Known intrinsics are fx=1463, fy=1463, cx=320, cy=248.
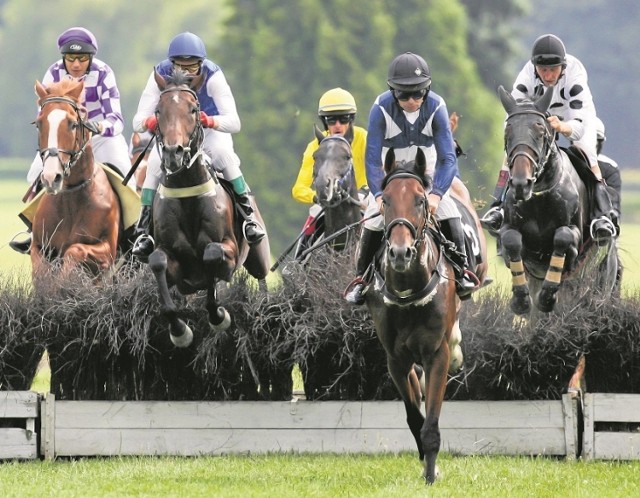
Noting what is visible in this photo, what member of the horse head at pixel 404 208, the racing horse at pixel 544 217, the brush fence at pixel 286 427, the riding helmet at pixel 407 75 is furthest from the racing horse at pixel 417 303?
the racing horse at pixel 544 217

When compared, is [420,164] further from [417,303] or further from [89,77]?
[89,77]

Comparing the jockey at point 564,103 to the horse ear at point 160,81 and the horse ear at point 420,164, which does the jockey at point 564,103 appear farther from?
the horse ear at point 160,81

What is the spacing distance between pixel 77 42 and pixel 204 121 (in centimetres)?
270

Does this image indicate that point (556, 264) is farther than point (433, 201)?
Yes

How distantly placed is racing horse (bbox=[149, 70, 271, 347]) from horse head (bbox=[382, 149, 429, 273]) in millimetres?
1653

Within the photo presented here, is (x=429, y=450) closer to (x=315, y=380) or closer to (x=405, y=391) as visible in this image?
(x=405, y=391)

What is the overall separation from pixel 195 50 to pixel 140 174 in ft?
11.6

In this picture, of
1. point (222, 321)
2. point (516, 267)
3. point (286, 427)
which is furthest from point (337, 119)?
point (286, 427)

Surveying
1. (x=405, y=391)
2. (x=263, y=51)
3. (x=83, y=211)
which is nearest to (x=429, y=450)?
(x=405, y=391)

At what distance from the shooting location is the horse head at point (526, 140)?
33.5ft

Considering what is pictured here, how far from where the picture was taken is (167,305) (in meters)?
9.76

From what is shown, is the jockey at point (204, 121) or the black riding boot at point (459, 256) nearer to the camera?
the black riding boot at point (459, 256)

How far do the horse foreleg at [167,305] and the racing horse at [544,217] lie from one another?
2.48 m

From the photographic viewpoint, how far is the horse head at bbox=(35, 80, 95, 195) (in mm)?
10789
